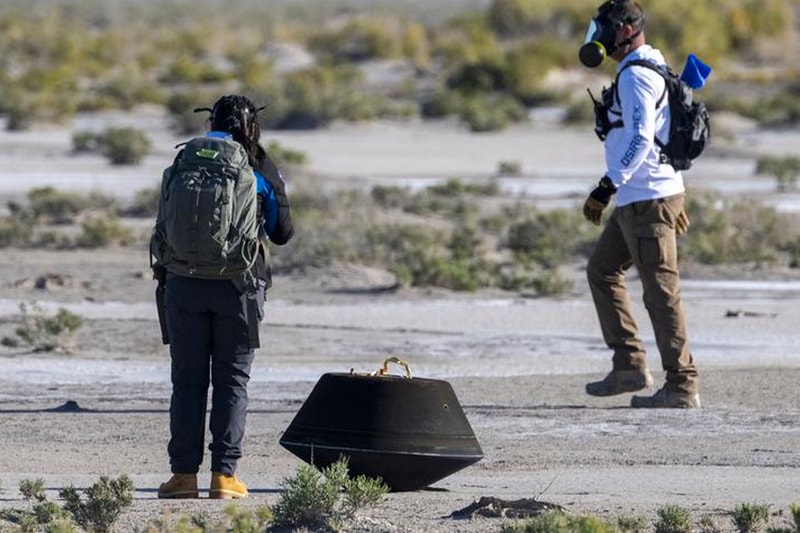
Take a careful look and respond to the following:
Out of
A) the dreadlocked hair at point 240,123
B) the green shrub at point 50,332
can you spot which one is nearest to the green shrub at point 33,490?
the dreadlocked hair at point 240,123

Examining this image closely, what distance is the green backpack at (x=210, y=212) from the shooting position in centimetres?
804

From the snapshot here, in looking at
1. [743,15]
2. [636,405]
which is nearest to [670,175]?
[636,405]

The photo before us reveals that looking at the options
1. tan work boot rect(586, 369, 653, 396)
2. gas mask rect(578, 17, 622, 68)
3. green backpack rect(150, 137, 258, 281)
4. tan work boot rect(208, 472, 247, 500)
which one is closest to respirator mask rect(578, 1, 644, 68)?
gas mask rect(578, 17, 622, 68)

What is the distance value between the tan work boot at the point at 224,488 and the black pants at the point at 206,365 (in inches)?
1.2

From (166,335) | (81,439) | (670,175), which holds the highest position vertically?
(670,175)

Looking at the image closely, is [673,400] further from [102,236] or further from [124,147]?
[124,147]

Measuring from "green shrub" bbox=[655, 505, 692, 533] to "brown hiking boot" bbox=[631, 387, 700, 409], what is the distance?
357cm

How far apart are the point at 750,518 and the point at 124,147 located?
83.8ft

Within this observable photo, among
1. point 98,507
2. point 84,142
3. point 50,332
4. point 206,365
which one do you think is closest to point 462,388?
point 50,332

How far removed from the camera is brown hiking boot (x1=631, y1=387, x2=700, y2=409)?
10961mm

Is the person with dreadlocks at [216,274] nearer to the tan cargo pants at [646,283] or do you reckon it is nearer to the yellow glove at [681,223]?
the tan cargo pants at [646,283]

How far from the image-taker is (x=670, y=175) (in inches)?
424

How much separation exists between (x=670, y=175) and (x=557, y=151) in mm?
25882

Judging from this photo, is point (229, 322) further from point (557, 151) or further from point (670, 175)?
point (557, 151)
